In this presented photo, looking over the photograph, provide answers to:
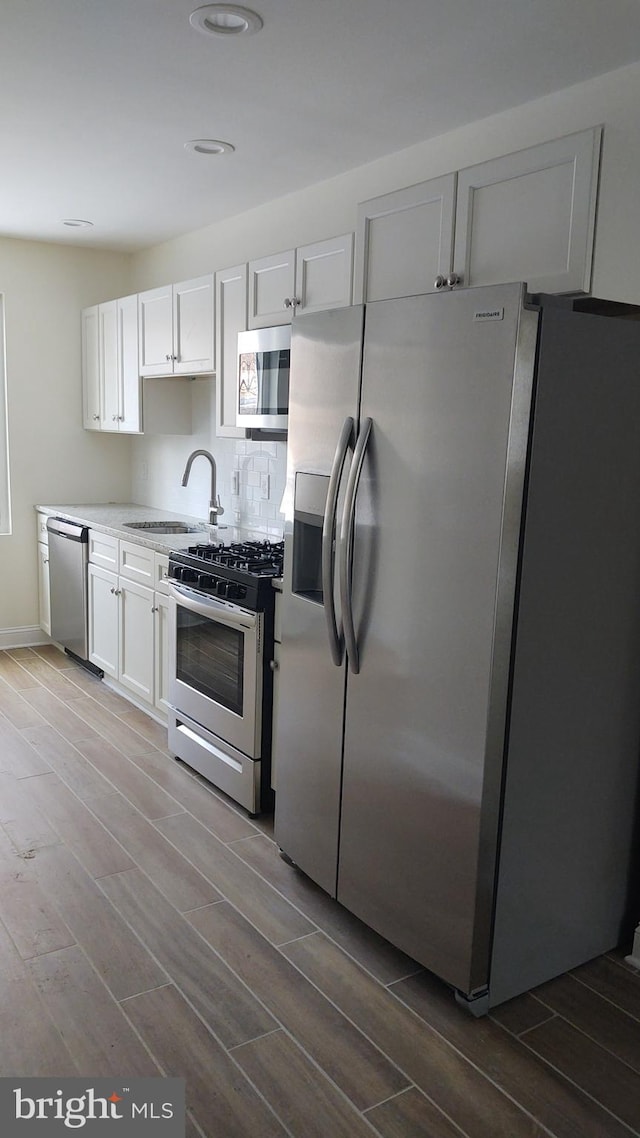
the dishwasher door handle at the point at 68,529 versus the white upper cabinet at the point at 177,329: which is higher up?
the white upper cabinet at the point at 177,329

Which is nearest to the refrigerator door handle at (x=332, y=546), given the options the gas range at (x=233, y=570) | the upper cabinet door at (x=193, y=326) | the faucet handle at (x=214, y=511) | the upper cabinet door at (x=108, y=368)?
the gas range at (x=233, y=570)

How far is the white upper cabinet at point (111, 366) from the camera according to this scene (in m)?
4.95

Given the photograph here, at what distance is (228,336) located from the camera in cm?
396

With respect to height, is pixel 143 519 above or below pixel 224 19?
below

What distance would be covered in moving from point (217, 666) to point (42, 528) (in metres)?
2.66

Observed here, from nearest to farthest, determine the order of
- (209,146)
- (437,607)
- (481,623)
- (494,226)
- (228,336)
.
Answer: (481,623) → (437,607) → (494,226) → (209,146) → (228,336)

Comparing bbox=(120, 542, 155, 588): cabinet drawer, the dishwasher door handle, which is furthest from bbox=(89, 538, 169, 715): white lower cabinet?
the dishwasher door handle

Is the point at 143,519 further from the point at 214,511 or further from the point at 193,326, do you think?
the point at 193,326

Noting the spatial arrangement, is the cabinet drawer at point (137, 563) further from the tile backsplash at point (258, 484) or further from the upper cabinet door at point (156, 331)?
the upper cabinet door at point (156, 331)

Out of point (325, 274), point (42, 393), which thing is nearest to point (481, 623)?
point (325, 274)

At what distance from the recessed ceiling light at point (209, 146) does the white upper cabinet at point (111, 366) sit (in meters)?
1.57

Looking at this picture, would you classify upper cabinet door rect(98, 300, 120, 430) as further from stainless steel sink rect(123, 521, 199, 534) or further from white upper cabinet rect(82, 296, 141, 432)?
stainless steel sink rect(123, 521, 199, 534)

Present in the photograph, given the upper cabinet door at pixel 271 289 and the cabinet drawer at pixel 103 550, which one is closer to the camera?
the upper cabinet door at pixel 271 289

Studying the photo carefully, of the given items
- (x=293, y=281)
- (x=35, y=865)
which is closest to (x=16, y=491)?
(x=293, y=281)
